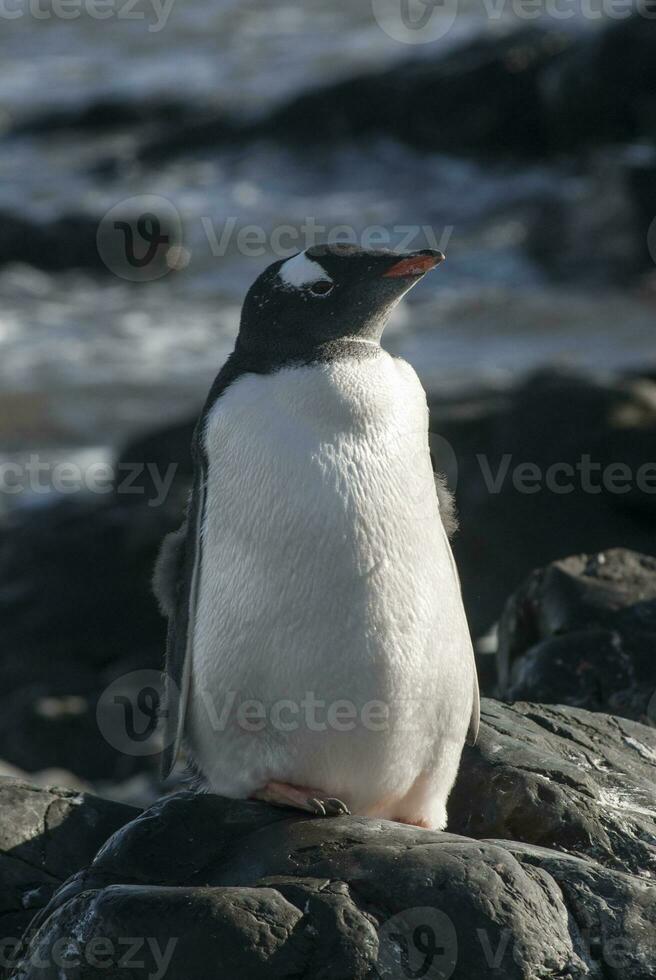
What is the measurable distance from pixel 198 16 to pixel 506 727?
30.8 meters

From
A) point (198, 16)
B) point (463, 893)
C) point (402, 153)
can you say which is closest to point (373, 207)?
point (402, 153)

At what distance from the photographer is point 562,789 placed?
4.64 meters

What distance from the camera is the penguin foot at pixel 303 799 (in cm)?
425

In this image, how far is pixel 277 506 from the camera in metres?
4.23

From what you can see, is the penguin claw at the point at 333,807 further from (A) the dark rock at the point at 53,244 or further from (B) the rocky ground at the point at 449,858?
(A) the dark rock at the point at 53,244

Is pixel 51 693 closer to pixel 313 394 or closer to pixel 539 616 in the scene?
pixel 539 616

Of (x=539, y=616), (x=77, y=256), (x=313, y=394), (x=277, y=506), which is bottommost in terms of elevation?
(x=539, y=616)

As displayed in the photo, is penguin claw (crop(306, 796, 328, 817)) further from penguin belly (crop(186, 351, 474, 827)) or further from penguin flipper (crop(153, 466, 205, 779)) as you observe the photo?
penguin flipper (crop(153, 466, 205, 779))

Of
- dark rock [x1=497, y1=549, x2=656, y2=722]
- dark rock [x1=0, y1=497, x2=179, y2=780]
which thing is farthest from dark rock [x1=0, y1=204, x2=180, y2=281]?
dark rock [x1=497, y1=549, x2=656, y2=722]

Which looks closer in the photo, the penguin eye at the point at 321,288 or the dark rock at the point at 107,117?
the penguin eye at the point at 321,288

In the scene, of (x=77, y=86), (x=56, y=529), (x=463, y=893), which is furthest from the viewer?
(x=77, y=86)

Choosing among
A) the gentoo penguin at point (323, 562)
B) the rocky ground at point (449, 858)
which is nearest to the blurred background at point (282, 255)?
the rocky ground at point (449, 858)

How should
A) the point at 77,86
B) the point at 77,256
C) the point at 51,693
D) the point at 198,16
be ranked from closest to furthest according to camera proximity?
the point at 51,693
the point at 77,256
the point at 77,86
the point at 198,16

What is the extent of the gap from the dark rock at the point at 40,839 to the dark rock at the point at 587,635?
210 cm
